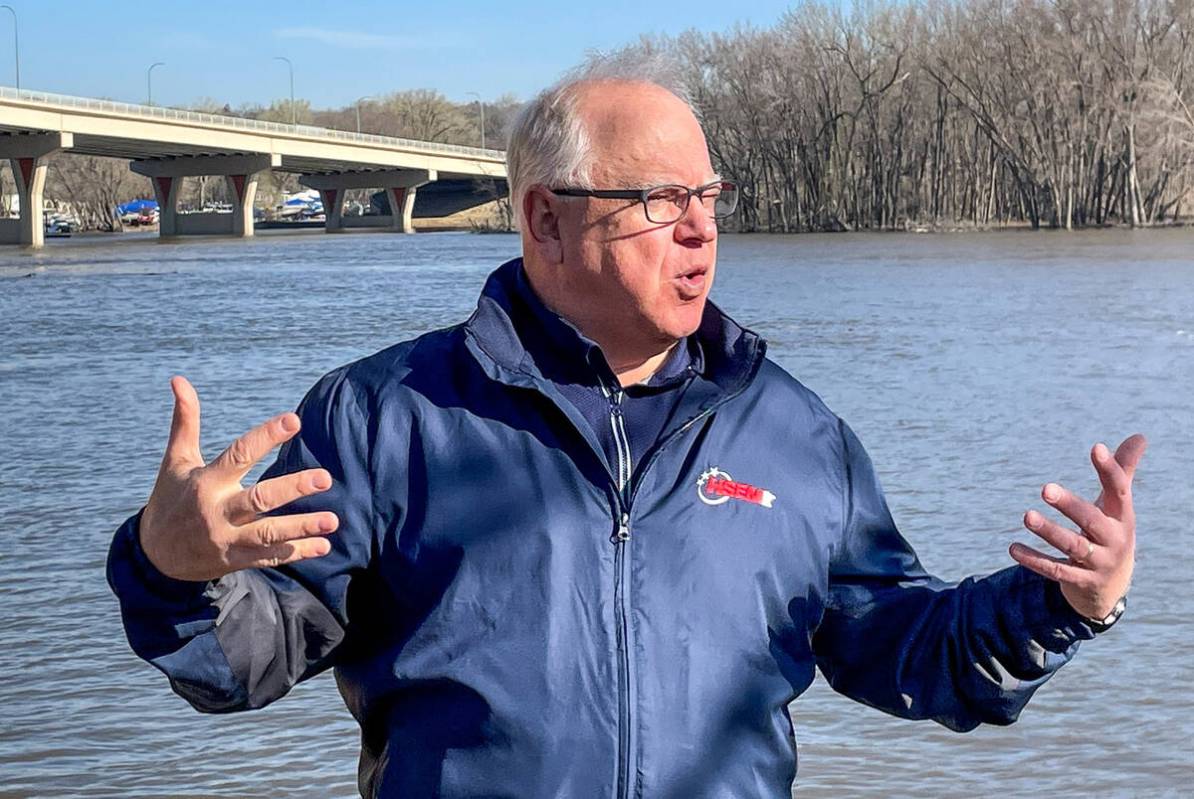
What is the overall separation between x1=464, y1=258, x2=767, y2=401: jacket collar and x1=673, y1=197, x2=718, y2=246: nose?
0.43ft

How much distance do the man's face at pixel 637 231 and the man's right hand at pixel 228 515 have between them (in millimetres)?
679

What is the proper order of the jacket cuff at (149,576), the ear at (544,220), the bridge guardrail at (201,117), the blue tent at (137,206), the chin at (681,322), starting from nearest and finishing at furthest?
the jacket cuff at (149,576) → the chin at (681,322) → the ear at (544,220) → the bridge guardrail at (201,117) → the blue tent at (137,206)

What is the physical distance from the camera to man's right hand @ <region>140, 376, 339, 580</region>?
225cm

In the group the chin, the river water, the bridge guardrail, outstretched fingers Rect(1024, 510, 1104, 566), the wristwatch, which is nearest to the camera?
outstretched fingers Rect(1024, 510, 1104, 566)

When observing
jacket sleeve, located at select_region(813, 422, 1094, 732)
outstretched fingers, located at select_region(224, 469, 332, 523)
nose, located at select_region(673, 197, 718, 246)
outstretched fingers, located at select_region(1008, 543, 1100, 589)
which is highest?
nose, located at select_region(673, 197, 718, 246)

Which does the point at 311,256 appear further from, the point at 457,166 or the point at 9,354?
the point at 457,166

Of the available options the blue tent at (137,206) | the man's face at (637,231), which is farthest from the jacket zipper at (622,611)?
the blue tent at (137,206)

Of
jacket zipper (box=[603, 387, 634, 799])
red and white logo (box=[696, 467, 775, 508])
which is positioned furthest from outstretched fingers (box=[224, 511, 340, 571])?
red and white logo (box=[696, 467, 775, 508])

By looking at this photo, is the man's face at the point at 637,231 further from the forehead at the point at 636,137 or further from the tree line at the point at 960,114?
the tree line at the point at 960,114

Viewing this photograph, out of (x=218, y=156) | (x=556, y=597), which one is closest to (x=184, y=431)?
(x=556, y=597)

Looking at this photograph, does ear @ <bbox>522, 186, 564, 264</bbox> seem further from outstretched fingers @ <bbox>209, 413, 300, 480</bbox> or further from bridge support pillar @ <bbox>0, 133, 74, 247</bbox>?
bridge support pillar @ <bbox>0, 133, 74, 247</bbox>

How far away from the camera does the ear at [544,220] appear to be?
9.41ft

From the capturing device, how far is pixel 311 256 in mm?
57688

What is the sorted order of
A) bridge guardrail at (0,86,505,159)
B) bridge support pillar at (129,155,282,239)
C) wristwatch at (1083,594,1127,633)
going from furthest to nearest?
bridge support pillar at (129,155,282,239)
bridge guardrail at (0,86,505,159)
wristwatch at (1083,594,1127,633)
